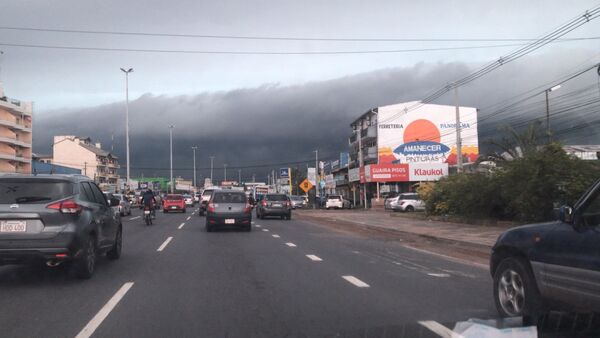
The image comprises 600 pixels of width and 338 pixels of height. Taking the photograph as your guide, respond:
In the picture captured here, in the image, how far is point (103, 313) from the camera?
720 centimetres

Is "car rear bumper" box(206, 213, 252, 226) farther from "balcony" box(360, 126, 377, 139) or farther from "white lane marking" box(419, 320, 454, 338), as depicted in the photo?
"balcony" box(360, 126, 377, 139)

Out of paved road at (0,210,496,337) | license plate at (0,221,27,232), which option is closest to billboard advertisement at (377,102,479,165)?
paved road at (0,210,496,337)

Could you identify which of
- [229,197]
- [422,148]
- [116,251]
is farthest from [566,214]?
[422,148]

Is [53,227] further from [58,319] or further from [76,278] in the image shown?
[58,319]

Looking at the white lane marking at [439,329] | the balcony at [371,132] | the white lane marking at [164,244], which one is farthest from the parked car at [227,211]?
the balcony at [371,132]

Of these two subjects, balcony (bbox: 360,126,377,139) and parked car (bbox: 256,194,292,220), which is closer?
parked car (bbox: 256,194,292,220)

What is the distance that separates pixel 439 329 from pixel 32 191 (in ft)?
22.3

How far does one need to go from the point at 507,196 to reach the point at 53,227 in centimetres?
1699

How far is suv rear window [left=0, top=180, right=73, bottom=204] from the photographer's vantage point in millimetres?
9023

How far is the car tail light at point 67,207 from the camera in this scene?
903 cm

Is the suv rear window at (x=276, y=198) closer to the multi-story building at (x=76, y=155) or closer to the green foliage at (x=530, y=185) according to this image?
the green foliage at (x=530, y=185)

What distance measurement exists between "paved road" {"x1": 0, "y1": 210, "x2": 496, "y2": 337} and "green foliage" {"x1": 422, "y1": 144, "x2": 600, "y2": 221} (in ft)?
24.7

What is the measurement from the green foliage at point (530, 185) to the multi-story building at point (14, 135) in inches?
2662

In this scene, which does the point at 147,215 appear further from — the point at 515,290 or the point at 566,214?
the point at 566,214
